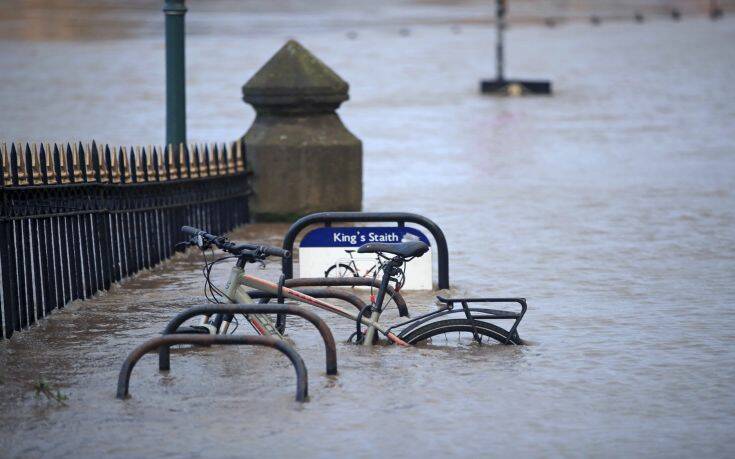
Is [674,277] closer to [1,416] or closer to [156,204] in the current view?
[156,204]

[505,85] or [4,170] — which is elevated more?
[4,170]

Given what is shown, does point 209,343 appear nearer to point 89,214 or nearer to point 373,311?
point 373,311

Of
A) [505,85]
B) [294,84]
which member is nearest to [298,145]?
[294,84]

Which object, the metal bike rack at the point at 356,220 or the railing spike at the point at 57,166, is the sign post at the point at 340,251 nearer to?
the metal bike rack at the point at 356,220

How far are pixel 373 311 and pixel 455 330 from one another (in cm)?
49

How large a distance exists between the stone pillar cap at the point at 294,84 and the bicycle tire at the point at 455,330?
580cm

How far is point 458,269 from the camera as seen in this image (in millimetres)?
11492

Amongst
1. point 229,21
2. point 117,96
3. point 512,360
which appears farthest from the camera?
point 229,21

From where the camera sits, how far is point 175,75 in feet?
44.4

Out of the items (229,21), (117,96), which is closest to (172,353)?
(117,96)

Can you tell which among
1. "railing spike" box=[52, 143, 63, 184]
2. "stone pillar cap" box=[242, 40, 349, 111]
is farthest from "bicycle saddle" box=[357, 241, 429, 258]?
"stone pillar cap" box=[242, 40, 349, 111]

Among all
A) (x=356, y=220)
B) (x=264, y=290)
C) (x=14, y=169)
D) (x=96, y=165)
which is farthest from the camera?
(x=96, y=165)

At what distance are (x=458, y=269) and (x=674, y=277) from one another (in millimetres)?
1680

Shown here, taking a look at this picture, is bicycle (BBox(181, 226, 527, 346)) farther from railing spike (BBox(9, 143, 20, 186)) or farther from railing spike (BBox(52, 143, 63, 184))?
railing spike (BBox(52, 143, 63, 184))
